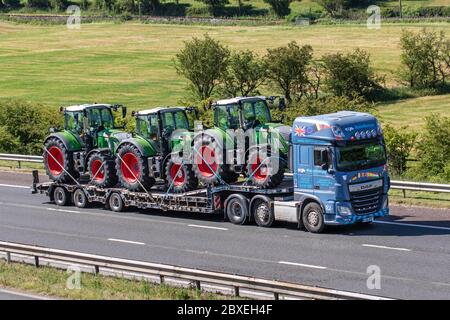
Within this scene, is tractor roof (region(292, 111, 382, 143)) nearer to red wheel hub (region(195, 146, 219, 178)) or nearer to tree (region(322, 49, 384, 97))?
red wheel hub (region(195, 146, 219, 178))

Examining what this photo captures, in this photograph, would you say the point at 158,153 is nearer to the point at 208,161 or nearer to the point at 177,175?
the point at 177,175

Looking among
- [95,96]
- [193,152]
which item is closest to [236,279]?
[193,152]

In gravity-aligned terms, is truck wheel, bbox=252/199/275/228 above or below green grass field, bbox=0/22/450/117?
below

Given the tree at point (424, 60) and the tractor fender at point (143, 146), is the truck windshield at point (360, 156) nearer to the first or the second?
the tractor fender at point (143, 146)

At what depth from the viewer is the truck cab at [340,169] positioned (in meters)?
24.9

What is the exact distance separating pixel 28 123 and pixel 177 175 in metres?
20.2

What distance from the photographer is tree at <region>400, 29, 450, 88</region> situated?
64750 mm

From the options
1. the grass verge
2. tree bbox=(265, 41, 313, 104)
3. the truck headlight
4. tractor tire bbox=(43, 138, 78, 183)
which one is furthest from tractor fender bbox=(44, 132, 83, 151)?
tree bbox=(265, 41, 313, 104)

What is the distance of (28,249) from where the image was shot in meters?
22.7

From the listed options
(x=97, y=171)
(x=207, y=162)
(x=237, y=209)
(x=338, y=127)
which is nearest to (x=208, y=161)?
(x=207, y=162)

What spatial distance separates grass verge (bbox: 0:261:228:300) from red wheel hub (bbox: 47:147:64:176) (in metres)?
9.59
